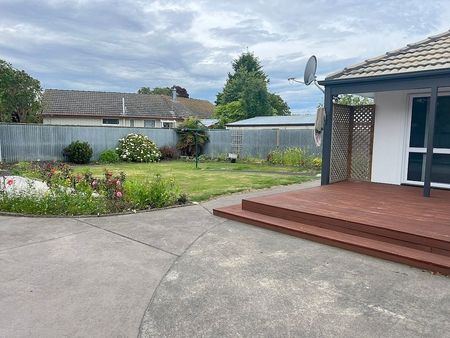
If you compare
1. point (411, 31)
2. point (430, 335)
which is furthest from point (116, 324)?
point (411, 31)

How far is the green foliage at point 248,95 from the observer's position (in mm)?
30125

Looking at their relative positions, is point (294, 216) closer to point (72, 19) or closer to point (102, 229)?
point (102, 229)

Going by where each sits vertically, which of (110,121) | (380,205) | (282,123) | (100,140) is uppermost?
(110,121)

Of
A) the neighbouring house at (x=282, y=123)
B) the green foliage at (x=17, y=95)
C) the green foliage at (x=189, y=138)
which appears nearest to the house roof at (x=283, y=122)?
the neighbouring house at (x=282, y=123)

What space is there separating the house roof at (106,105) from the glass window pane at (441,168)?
24.6 meters

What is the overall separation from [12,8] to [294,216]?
942 centimetres

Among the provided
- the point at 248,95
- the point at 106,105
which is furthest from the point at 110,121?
the point at 248,95

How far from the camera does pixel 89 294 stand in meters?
3.18

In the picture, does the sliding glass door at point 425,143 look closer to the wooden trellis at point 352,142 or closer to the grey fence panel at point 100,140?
the wooden trellis at point 352,142

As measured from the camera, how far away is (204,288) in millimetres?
3318

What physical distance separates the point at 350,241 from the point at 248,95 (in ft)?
87.7

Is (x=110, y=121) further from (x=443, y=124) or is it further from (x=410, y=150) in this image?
(x=443, y=124)

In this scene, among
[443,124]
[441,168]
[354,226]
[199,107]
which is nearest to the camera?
[354,226]

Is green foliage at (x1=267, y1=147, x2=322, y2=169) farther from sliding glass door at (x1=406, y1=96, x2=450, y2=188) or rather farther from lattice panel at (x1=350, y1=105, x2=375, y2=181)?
sliding glass door at (x1=406, y1=96, x2=450, y2=188)
